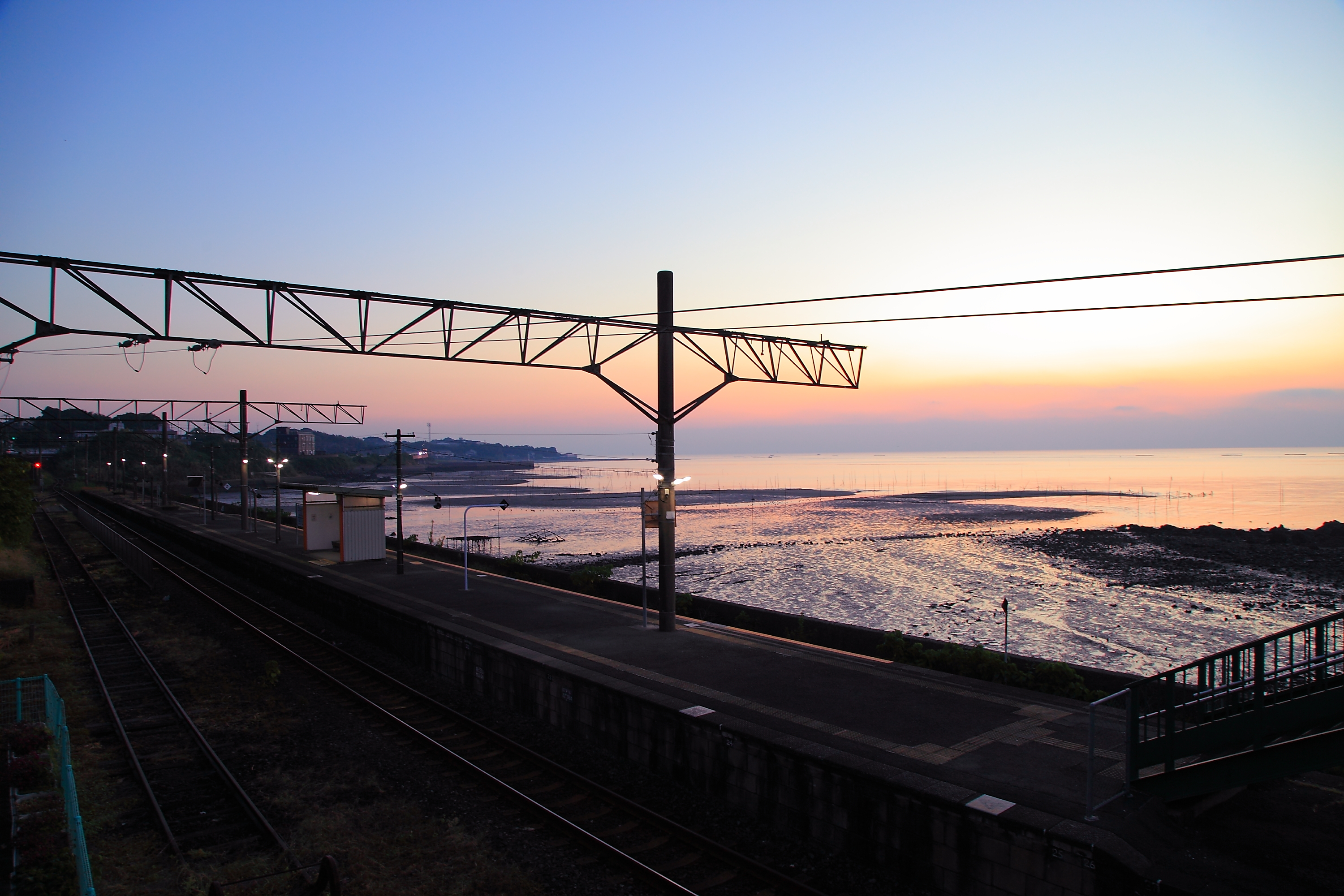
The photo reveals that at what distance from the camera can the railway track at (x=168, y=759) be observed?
9.26m

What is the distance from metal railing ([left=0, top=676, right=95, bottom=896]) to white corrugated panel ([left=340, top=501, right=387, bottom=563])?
14.6 meters

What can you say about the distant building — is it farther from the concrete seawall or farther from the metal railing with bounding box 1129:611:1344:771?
the metal railing with bounding box 1129:611:1344:771

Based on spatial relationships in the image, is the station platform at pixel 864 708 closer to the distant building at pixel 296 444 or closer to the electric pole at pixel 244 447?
the electric pole at pixel 244 447

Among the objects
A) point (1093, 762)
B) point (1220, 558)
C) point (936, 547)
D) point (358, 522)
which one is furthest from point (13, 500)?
point (1220, 558)

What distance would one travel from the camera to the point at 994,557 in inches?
1731

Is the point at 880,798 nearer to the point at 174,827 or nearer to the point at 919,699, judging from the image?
the point at 919,699

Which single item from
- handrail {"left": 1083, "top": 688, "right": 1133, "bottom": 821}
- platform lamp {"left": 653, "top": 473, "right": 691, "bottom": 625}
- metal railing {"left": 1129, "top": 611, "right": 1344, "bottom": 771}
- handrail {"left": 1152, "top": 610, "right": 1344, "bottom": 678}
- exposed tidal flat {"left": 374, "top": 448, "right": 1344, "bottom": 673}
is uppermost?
platform lamp {"left": 653, "top": 473, "right": 691, "bottom": 625}

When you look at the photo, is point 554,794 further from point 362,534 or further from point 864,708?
point 362,534

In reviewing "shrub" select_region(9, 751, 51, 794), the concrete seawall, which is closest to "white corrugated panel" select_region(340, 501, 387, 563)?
the concrete seawall

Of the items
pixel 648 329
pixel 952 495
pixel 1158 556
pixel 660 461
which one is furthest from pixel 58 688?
pixel 952 495

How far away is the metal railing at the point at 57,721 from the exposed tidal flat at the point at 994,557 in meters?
22.7

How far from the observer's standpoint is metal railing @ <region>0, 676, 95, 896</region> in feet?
22.9

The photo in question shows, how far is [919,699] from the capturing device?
37.3 feet

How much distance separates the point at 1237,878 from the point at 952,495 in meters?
97.8
